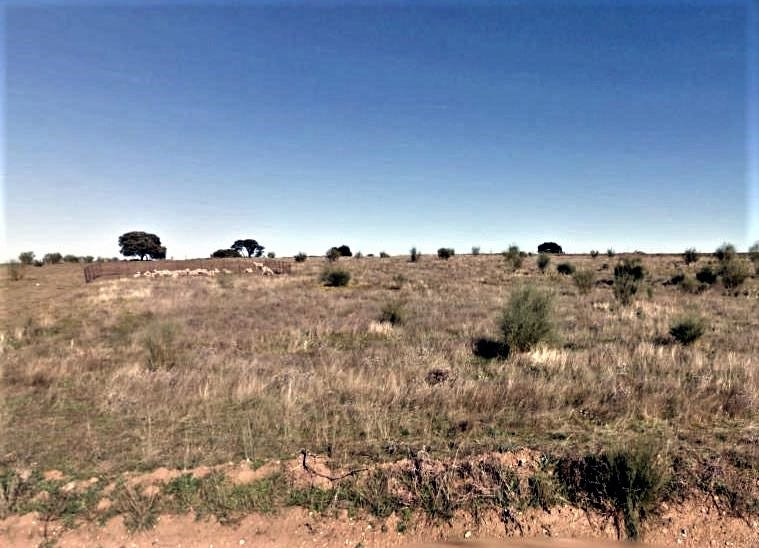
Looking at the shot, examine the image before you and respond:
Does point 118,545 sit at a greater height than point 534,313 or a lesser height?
lesser

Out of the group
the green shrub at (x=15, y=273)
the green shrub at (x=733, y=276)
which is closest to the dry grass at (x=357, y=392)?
the green shrub at (x=733, y=276)

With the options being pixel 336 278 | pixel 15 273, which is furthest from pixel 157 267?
pixel 336 278

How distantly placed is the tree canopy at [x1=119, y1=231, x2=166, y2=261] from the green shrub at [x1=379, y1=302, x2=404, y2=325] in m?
77.4

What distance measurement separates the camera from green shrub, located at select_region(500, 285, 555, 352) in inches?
398

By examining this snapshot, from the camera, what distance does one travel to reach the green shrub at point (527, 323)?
33.2ft

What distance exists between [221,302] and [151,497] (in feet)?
53.0

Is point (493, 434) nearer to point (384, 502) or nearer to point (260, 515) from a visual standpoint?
point (384, 502)

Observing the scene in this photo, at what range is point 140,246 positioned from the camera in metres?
80.1

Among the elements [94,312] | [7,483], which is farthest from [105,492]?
[94,312]

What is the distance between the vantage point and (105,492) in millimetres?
4551

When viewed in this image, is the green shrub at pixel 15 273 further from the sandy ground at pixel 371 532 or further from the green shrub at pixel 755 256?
the green shrub at pixel 755 256

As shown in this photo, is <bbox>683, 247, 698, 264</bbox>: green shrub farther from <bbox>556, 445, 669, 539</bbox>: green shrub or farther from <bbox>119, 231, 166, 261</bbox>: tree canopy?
<bbox>119, 231, 166, 261</bbox>: tree canopy

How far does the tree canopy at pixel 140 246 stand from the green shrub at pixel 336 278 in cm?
6364

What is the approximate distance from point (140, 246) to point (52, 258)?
16.6 metres
